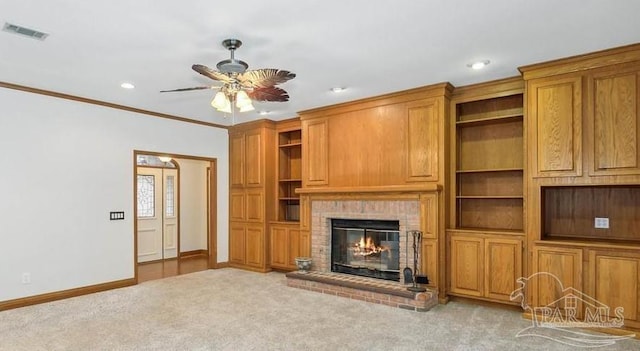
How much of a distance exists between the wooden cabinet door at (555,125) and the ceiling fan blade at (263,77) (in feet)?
8.97

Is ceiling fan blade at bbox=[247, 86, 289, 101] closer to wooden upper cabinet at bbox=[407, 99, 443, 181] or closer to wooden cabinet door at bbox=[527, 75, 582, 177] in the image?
wooden upper cabinet at bbox=[407, 99, 443, 181]

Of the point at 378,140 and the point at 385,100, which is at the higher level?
the point at 385,100

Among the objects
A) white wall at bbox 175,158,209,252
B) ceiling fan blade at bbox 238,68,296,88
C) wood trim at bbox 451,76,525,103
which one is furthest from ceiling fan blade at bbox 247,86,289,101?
white wall at bbox 175,158,209,252

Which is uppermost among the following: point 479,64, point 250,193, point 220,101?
point 479,64

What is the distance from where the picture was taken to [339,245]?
18.8ft

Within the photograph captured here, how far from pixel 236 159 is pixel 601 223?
224 inches

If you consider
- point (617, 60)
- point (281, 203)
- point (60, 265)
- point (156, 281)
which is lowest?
point (156, 281)

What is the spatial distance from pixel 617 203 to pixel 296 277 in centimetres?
400

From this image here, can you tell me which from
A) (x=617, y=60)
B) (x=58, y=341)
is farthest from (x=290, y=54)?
(x=58, y=341)

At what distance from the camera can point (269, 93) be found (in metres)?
3.63

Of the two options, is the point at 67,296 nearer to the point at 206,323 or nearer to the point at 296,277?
the point at 206,323

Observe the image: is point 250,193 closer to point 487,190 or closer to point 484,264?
point 487,190

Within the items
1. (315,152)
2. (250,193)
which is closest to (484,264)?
(315,152)

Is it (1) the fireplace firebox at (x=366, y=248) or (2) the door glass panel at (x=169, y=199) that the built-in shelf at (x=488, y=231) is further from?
(2) the door glass panel at (x=169, y=199)
